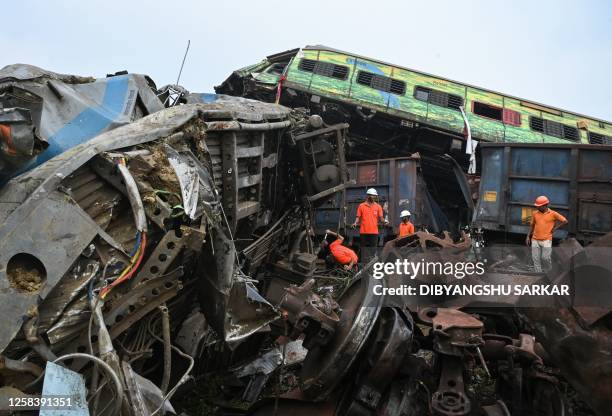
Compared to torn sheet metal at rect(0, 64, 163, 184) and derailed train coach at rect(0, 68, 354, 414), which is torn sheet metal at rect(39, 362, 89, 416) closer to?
derailed train coach at rect(0, 68, 354, 414)

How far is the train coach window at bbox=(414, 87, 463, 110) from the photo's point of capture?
474 inches

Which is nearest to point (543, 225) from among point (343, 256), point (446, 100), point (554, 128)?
→ point (343, 256)

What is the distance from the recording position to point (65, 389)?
2.23 m

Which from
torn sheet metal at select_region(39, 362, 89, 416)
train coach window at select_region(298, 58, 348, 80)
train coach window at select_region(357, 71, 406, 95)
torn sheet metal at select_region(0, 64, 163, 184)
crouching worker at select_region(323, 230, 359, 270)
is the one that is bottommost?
crouching worker at select_region(323, 230, 359, 270)

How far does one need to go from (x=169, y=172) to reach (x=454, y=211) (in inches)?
385

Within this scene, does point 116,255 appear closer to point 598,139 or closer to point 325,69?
point 325,69

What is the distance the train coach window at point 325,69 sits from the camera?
12.2 metres

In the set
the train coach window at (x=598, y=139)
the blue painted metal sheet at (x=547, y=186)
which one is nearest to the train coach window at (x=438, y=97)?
the train coach window at (x=598, y=139)

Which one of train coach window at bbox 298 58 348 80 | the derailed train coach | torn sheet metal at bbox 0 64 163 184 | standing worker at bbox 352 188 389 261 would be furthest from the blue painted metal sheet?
torn sheet metal at bbox 0 64 163 184

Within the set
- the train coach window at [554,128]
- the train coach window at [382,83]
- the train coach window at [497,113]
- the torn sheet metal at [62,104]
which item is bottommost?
the torn sheet metal at [62,104]

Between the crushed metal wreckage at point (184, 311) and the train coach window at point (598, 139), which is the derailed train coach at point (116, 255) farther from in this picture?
the train coach window at point (598, 139)

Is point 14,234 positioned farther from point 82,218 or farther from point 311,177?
point 311,177

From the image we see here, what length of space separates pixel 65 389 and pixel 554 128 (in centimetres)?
1197

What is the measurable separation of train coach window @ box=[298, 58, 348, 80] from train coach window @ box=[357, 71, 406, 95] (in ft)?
1.24
